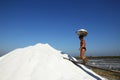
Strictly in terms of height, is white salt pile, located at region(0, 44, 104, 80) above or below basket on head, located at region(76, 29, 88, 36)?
below

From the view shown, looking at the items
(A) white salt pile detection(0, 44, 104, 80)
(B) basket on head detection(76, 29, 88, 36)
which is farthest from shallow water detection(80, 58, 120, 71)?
(A) white salt pile detection(0, 44, 104, 80)

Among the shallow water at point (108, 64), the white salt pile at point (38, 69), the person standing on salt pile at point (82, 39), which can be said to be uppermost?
the person standing on salt pile at point (82, 39)

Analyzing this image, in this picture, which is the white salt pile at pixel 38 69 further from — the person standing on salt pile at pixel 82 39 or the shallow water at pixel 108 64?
the shallow water at pixel 108 64

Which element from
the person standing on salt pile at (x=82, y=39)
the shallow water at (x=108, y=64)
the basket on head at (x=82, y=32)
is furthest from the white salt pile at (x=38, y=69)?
the shallow water at (x=108, y=64)

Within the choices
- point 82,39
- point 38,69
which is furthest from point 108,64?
point 38,69

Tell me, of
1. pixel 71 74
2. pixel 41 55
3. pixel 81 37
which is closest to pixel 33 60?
pixel 41 55

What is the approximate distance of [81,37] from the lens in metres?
5.73

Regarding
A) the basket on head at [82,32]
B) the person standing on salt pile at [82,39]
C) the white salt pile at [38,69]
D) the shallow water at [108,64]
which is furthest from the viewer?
the shallow water at [108,64]

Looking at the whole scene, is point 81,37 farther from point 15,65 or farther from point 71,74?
point 15,65

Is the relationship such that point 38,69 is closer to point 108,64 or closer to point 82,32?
point 82,32

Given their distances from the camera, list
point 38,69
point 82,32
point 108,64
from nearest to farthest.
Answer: point 38,69, point 82,32, point 108,64

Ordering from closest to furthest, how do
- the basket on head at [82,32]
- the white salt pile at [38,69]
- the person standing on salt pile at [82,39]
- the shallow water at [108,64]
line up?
the white salt pile at [38,69]
the person standing on salt pile at [82,39]
the basket on head at [82,32]
the shallow water at [108,64]

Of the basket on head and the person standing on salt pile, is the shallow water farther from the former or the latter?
the basket on head

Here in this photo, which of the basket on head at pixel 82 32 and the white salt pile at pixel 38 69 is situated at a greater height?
the basket on head at pixel 82 32
